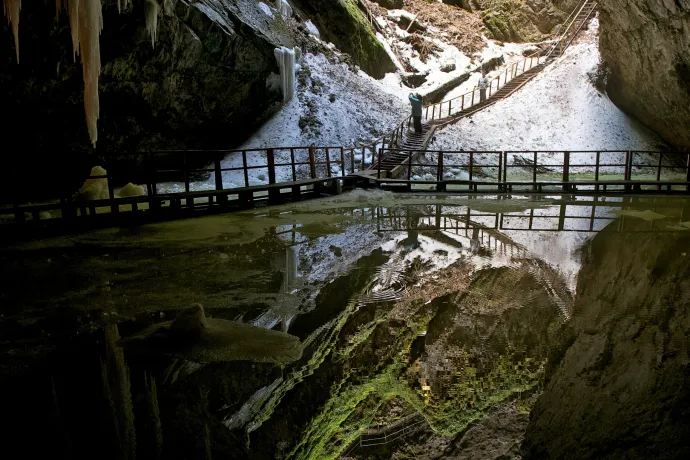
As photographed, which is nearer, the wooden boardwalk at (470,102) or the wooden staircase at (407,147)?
the wooden staircase at (407,147)

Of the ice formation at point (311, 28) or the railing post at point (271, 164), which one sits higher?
the ice formation at point (311, 28)

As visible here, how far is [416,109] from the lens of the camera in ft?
74.8

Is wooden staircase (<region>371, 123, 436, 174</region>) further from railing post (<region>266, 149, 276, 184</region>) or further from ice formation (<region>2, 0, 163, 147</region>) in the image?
ice formation (<region>2, 0, 163, 147</region>)

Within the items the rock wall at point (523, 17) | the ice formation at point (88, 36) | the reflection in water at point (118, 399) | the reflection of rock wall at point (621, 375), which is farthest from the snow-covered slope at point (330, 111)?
the reflection in water at point (118, 399)

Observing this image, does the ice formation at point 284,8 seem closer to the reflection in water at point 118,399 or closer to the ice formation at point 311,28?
the ice formation at point 311,28

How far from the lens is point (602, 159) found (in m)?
24.9

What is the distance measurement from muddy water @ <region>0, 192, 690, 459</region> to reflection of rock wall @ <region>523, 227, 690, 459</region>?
0.56 ft

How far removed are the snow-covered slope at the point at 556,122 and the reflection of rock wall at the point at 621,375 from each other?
17.2 meters

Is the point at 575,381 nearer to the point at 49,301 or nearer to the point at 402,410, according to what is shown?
the point at 402,410

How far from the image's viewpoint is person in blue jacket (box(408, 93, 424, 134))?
22547 mm

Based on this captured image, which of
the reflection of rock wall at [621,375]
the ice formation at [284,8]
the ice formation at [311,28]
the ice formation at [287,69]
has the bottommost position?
the reflection of rock wall at [621,375]

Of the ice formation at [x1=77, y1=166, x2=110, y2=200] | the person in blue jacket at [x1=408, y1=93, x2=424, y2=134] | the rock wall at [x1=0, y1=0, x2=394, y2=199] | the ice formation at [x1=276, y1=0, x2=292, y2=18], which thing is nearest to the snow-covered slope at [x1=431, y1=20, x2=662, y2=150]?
the person in blue jacket at [x1=408, y1=93, x2=424, y2=134]

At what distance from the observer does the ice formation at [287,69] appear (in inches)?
901

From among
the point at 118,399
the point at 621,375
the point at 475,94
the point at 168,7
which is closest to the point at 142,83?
the point at 168,7
